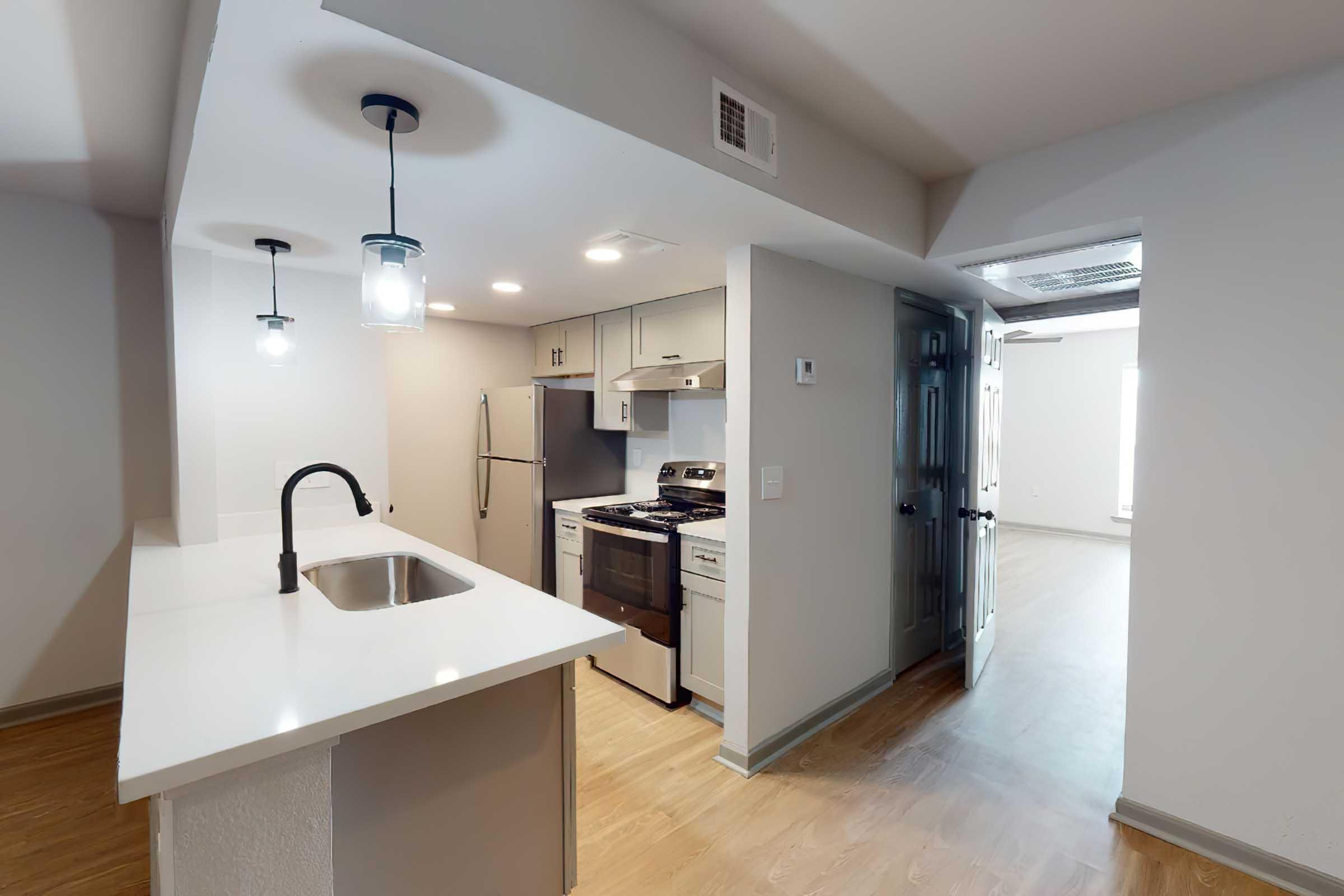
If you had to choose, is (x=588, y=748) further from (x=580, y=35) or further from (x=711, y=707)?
(x=580, y=35)

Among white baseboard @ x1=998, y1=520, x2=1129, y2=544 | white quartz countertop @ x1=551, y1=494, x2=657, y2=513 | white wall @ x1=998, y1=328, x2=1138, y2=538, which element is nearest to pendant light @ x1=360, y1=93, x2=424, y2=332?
white quartz countertop @ x1=551, y1=494, x2=657, y2=513

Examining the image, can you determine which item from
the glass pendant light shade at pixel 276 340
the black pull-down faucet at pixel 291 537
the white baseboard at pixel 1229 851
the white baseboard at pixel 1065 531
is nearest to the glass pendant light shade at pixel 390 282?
the black pull-down faucet at pixel 291 537

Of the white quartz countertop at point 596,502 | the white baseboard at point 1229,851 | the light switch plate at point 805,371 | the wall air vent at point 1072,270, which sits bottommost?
the white baseboard at point 1229,851

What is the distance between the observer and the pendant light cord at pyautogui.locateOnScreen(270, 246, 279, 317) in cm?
245

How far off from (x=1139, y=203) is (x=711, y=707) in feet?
8.92

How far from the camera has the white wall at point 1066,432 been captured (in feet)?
21.7

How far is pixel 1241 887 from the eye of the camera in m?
1.80

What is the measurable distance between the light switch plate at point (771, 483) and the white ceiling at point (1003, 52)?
1.31 m

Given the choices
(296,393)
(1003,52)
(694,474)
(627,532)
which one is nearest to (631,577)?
(627,532)

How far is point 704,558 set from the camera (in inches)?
109

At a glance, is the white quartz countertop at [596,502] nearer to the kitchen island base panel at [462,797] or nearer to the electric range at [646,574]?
the electric range at [646,574]

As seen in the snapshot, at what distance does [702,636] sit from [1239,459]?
212 centimetres

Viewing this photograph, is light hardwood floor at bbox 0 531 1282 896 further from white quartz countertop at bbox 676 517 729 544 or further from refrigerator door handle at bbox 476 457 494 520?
refrigerator door handle at bbox 476 457 494 520

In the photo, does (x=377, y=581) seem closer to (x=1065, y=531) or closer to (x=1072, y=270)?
(x=1072, y=270)
